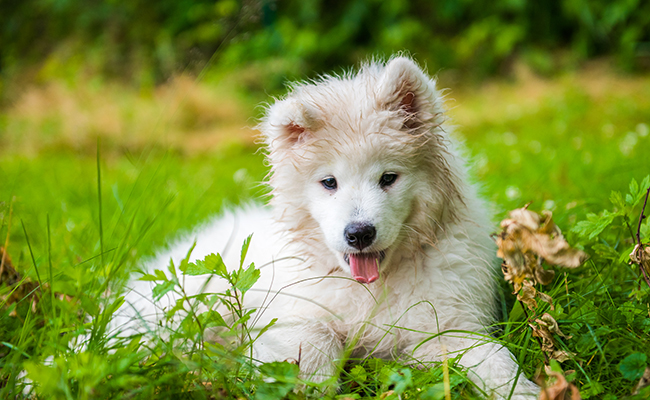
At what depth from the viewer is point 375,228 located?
6.47 feet

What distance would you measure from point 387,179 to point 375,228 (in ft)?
0.83

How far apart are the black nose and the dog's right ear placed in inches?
Answer: 18.8

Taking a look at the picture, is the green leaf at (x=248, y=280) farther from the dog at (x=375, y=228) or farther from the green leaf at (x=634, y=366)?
the green leaf at (x=634, y=366)

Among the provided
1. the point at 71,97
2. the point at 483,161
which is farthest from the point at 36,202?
the point at 71,97

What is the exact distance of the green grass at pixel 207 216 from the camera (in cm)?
159

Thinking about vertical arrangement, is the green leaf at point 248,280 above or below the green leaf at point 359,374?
above

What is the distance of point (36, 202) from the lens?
185 inches

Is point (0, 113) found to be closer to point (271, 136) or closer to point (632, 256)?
point (271, 136)

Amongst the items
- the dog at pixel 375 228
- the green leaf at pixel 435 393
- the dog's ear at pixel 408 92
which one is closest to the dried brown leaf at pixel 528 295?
the dog at pixel 375 228

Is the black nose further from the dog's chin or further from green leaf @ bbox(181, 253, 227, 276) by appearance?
green leaf @ bbox(181, 253, 227, 276)

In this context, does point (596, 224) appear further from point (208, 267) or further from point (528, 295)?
point (208, 267)

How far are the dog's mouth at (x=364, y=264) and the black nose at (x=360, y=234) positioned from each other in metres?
0.14

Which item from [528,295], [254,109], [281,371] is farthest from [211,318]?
[254,109]

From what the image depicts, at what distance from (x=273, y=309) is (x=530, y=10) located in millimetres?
10664
